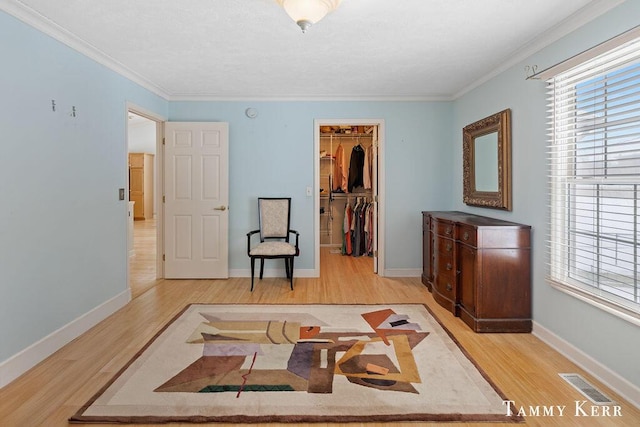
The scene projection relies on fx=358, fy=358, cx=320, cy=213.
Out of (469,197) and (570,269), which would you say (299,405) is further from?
(469,197)

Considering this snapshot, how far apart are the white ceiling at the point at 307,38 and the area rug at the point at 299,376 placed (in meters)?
2.38

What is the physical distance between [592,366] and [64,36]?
4.41m

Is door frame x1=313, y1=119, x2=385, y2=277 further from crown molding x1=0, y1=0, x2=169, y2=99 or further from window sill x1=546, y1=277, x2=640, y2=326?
window sill x1=546, y1=277, x2=640, y2=326

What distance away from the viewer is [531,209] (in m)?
2.97

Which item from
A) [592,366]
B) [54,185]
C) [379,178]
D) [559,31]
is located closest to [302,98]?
[379,178]

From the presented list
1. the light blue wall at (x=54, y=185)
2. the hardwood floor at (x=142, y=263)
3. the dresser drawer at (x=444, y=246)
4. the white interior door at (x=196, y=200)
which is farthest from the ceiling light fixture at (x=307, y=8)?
the hardwood floor at (x=142, y=263)

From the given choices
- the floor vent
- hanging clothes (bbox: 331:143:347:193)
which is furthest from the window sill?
hanging clothes (bbox: 331:143:347:193)

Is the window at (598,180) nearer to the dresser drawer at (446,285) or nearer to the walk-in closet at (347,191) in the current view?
the dresser drawer at (446,285)

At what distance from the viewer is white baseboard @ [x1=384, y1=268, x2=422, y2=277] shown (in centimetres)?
480

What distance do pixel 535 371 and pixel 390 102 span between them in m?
3.47

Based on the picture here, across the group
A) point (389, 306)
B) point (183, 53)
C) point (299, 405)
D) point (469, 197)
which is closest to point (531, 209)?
point (469, 197)

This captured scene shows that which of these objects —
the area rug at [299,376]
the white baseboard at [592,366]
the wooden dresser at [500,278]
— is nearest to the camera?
the area rug at [299,376]

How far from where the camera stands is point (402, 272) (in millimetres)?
4805

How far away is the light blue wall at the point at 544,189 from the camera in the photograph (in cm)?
210
